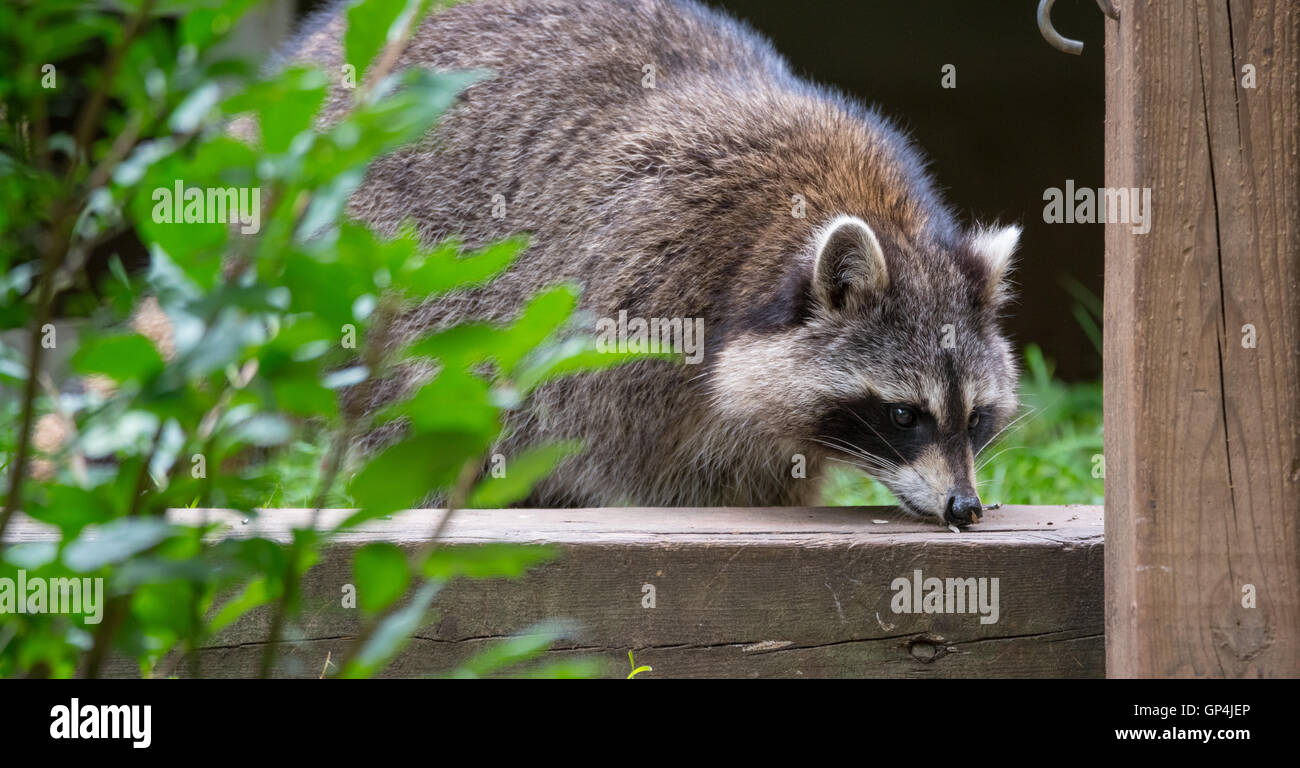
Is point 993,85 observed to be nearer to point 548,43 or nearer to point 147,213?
point 548,43

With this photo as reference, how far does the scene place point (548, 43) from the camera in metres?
4.50

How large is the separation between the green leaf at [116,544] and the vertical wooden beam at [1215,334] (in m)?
1.86

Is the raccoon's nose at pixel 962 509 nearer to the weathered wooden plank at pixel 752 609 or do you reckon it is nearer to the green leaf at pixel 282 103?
the weathered wooden plank at pixel 752 609

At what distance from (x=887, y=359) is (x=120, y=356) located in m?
2.87

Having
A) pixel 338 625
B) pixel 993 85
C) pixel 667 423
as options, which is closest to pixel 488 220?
pixel 667 423

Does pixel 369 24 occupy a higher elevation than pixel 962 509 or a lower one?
higher

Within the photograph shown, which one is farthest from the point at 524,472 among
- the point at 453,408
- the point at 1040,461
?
the point at 1040,461

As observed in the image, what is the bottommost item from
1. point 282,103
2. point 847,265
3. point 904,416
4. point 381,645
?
point 381,645

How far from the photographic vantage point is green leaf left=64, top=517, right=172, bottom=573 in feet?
3.00

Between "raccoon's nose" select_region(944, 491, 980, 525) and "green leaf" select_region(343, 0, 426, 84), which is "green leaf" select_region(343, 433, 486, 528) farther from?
"raccoon's nose" select_region(944, 491, 980, 525)

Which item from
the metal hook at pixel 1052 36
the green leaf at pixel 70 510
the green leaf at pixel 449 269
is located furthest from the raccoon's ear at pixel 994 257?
the green leaf at pixel 70 510

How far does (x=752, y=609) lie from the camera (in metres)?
2.80

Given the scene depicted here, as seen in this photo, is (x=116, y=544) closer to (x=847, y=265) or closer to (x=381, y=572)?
(x=381, y=572)

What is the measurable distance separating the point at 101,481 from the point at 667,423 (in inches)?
117
